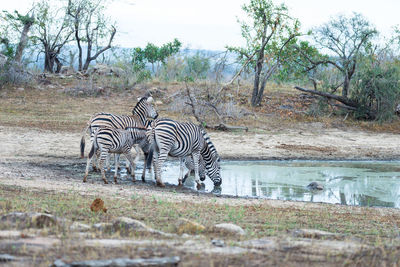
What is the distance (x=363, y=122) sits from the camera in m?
22.9

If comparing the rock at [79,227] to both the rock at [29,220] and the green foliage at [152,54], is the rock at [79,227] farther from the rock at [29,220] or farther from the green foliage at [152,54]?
the green foliage at [152,54]

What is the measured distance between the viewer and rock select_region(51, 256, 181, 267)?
454cm

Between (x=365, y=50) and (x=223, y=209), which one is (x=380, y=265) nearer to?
(x=223, y=209)

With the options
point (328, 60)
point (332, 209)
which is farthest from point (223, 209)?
point (328, 60)

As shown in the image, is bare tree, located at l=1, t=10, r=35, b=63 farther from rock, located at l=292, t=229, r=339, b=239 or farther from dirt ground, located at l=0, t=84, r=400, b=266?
rock, located at l=292, t=229, r=339, b=239

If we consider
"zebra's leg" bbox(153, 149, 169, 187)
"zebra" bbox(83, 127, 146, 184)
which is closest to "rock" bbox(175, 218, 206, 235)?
"zebra" bbox(83, 127, 146, 184)

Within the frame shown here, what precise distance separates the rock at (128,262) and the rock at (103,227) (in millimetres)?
1353

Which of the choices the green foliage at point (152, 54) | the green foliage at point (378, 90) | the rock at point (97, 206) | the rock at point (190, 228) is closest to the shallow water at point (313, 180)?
the rock at point (97, 206)

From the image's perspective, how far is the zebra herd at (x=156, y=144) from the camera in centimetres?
1183

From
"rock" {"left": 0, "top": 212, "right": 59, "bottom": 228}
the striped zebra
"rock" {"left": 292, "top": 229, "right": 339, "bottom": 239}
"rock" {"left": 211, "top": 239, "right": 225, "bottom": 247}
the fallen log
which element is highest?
the fallen log

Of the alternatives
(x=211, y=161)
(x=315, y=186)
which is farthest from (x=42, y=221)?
(x=315, y=186)

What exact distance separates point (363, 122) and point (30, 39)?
17893 mm

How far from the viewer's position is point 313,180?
1383 centimetres

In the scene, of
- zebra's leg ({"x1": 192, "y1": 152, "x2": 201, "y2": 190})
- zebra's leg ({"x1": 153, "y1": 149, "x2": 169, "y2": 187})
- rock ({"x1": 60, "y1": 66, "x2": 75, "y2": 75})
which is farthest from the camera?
rock ({"x1": 60, "y1": 66, "x2": 75, "y2": 75})
